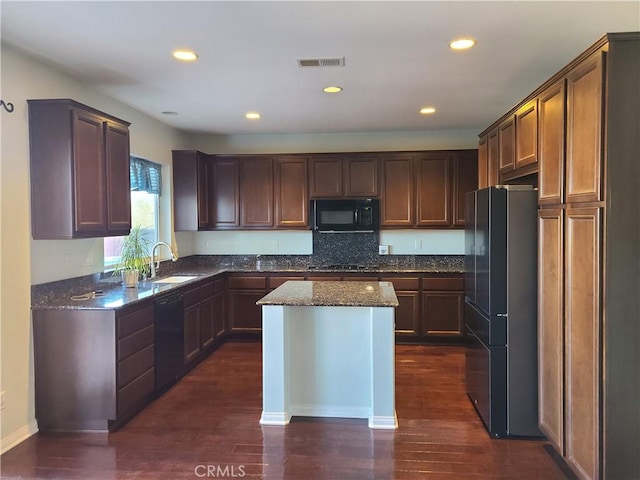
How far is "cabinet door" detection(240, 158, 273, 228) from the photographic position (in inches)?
217

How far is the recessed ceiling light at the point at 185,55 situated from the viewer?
2857 mm

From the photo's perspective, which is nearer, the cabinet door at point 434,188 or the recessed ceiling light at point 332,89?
the recessed ceiling light at point 332,89

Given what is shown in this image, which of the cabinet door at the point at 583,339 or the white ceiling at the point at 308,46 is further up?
the white ceiling at the point at 308,46

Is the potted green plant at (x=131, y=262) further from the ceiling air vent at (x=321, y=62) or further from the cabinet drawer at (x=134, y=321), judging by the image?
the ceiling air vent at (x=321, y=62)

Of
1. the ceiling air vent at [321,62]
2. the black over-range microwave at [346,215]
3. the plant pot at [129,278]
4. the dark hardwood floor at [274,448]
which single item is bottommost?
the dark hardwood floor at [274,448]

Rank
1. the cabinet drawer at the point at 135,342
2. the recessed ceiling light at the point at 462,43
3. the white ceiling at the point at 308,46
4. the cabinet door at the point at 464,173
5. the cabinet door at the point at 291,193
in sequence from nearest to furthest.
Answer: the white ceiling at the point at 308,46 → the recessed ceiling light at the point at 462,43 → the cabinet drawer at the point at 135,342 → the cabinet door at the point at 464,173 → the cabinet door at the point at 291,193

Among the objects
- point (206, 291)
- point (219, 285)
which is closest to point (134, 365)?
point (206, 291)

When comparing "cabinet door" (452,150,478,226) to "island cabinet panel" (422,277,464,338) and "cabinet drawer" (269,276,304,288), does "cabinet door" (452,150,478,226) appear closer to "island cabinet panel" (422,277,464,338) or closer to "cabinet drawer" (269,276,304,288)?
"island cabinet panel" (422,277,464,338)

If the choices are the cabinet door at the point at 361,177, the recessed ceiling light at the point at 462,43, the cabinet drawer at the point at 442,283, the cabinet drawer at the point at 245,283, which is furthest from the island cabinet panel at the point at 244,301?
the recessed ceiling light at the point at 462,43

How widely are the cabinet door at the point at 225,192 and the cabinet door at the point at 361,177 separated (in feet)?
4.56

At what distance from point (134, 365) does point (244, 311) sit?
2.13 metres

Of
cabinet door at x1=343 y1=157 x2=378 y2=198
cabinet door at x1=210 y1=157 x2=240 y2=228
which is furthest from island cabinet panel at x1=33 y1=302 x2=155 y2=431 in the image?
cabinet door at x1=343 y1=157 x2=378 y2=198

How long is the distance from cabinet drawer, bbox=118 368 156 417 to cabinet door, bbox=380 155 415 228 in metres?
3.14

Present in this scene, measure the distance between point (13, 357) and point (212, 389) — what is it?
1.54 metres
